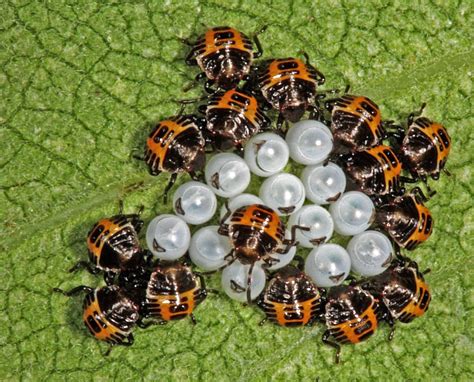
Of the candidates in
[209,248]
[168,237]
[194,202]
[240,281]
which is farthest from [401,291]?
[168,237]

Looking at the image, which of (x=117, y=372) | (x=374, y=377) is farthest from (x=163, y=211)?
(x=374, y=377)

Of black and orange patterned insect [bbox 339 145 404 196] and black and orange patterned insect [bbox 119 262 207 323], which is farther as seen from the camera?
black and orange patterned insect [bbox 339 145 404 196]

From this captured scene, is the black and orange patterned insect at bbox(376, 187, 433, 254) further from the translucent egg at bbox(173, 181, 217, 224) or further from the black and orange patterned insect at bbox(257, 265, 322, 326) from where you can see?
the translucent egg at bbox(173, 181, 217, 224)

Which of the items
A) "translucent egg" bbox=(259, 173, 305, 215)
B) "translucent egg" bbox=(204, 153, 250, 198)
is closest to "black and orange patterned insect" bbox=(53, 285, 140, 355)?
"translucent egg" bbox=(204, 153, 250, 198)

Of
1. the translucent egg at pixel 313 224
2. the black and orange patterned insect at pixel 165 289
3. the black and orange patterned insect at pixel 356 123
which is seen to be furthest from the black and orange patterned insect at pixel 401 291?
the black and orange patterned insect at pixel 165 289

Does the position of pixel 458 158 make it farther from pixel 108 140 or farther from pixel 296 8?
pixel 108 140

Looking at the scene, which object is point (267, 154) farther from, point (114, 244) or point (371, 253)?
point (114, 244)
